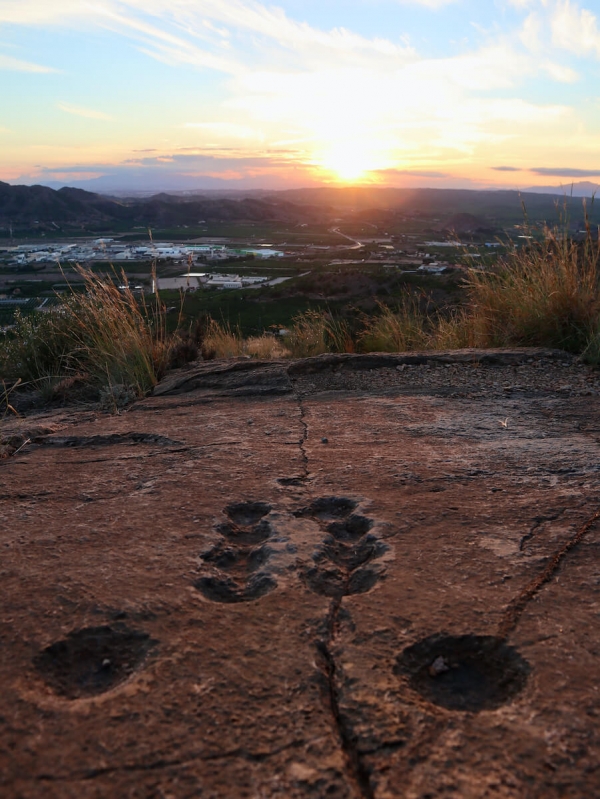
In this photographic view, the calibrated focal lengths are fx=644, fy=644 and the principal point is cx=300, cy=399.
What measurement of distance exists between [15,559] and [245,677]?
87cm

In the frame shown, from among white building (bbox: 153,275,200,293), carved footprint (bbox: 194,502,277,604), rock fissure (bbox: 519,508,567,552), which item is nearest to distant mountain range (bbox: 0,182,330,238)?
white building (bbox: 153,275,200,293)

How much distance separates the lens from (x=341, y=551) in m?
1.88

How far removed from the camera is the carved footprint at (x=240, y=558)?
5.50 feet

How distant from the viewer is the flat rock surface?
3.76 ft

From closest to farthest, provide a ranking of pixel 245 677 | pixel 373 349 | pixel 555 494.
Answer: pixel 245 677 < pixel 555 494 < pixel 373 349

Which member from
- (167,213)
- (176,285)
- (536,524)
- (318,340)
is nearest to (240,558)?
(536,524)

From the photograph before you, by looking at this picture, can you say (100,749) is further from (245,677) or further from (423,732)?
(423,732)

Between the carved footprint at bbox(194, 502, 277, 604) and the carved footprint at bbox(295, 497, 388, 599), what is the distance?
0.42 ft

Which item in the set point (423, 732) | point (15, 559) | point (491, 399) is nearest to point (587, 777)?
point (423, 732)

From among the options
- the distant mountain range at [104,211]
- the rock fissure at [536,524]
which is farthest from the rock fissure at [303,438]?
the distant mountain range at [104,211]

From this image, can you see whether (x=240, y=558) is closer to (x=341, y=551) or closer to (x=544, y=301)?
(x=341, y=551)

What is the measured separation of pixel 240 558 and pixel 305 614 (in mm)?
360

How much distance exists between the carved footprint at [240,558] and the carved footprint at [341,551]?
0.13 meters

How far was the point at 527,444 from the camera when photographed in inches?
105
